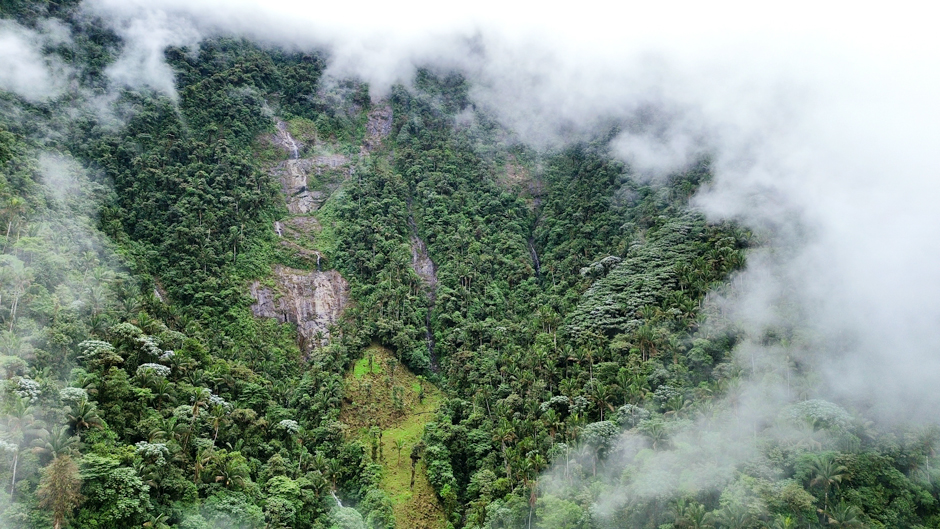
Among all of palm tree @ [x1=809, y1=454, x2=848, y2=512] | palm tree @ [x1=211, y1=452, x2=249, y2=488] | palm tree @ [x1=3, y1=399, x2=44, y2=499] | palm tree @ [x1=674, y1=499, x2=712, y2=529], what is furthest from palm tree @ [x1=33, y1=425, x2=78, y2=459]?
palm tree @ [x1=809, y1=454, x2=848, y2=512]

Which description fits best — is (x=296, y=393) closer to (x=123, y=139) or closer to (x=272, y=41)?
(x=123, y=139)

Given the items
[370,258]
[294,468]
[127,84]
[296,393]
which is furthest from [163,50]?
[294,468]

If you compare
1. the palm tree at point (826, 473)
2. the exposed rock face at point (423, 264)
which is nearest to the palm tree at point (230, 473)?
the palm tree at point (826, 473)

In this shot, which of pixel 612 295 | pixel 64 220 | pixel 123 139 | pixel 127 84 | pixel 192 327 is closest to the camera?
pixel 64 220

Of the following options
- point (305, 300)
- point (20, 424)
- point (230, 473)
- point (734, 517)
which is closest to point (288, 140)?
point (305, 300)

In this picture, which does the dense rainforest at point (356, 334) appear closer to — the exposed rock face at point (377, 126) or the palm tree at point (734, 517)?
the palm tree at point (734, 517)

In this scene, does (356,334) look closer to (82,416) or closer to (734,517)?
(82,416)

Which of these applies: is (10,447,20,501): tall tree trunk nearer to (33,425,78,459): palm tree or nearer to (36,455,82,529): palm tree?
(33,425,78,459): palm tree
